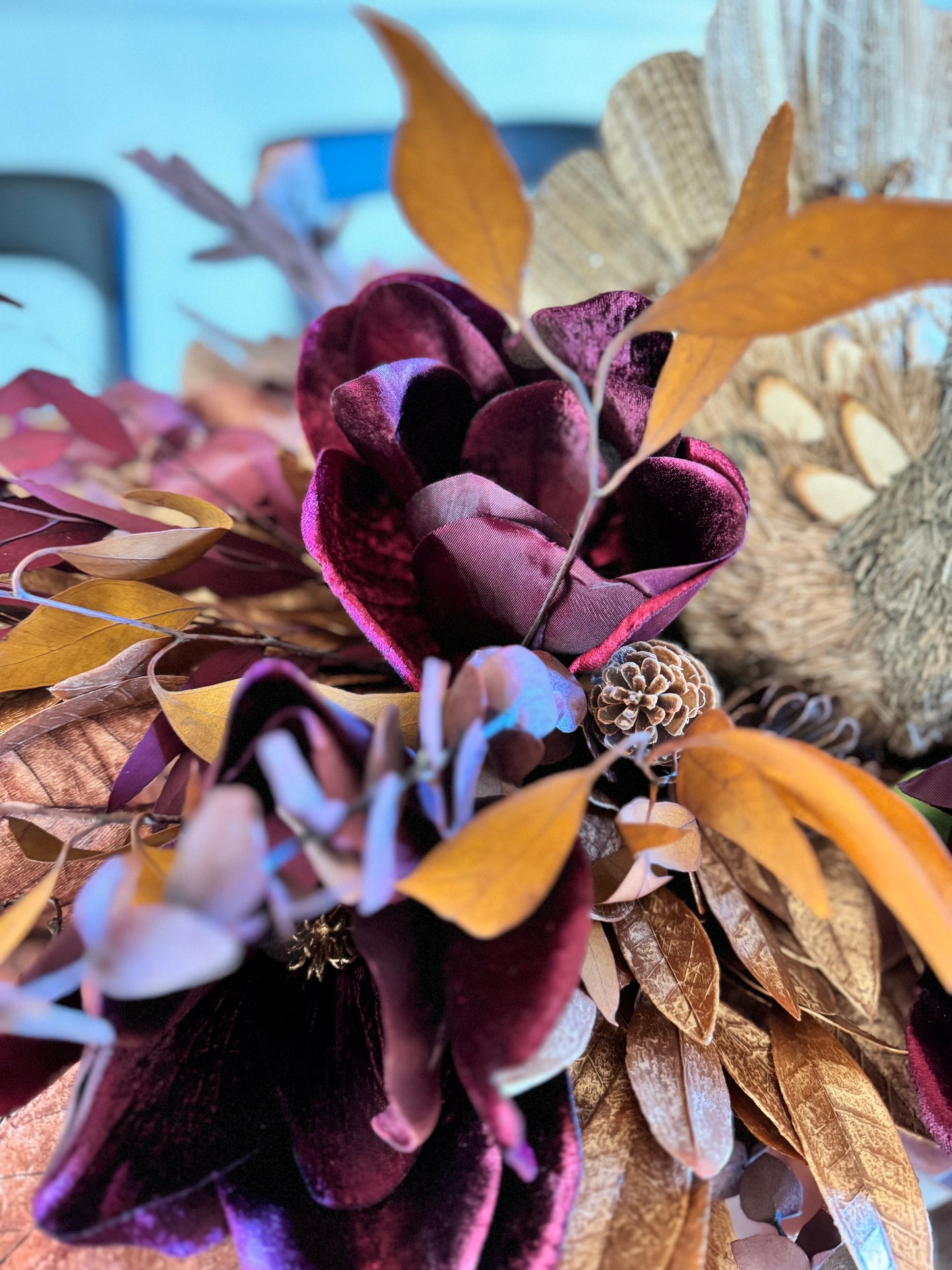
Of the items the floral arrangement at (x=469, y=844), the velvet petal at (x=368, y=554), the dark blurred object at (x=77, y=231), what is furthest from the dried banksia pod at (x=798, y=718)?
the dark blurred object at (x=77, y=231)

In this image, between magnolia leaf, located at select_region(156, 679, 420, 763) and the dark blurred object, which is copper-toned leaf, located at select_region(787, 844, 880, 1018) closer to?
magnolia leaf, located at select_region(156, 679, 420, 763)

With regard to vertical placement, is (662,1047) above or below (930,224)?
below

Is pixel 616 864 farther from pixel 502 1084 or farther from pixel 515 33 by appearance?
pixel 515 33

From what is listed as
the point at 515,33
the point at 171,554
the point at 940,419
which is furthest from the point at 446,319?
the point at 515,33

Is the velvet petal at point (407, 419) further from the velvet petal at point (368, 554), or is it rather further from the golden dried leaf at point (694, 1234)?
the golden dried leaf at point (694, 1234)

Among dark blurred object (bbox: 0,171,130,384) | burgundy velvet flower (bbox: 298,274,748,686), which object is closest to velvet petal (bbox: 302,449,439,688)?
burgundy velvet flower (bbox: 298,274,748,686)

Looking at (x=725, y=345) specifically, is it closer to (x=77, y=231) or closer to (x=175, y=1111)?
(x=175, y=1111)

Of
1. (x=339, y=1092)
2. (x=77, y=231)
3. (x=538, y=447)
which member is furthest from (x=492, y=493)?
(x=77, y=231)
